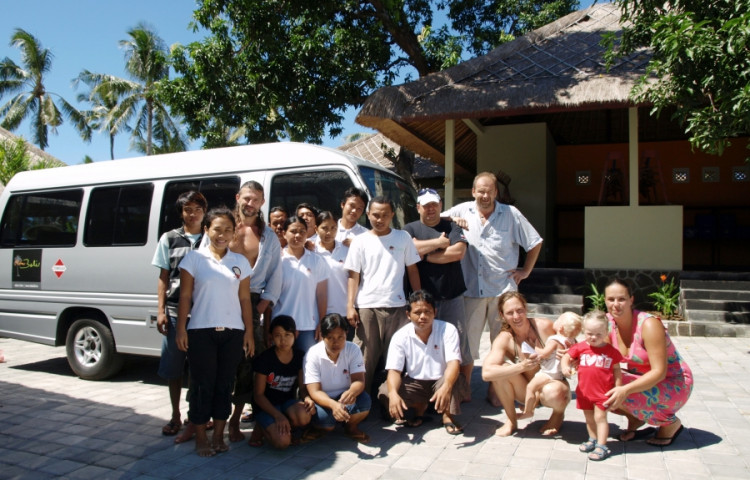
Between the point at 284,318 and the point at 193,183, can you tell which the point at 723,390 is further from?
the point at 193,183

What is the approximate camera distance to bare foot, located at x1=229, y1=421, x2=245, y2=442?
4.15 m

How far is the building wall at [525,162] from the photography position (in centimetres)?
1254

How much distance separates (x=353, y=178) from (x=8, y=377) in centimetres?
456

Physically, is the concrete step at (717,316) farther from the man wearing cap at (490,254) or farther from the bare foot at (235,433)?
the bare foot at (235,433)

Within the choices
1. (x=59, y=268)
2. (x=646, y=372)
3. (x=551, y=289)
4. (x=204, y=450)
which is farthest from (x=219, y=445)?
(x=551, y=289)

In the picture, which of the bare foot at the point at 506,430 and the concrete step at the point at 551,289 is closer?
the bare foot at the point at 506,430

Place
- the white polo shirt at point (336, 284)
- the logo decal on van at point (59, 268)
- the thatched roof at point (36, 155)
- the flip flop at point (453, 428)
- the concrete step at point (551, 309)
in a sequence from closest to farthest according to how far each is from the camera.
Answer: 1. the flip flop at point (453, 428)
2. the white polo shirt at point (336, 284)
3. the logo decal on van at point (59, 268)
4. the concrete step at point (551, 309)
5. the thatched roof at point (36, 155)

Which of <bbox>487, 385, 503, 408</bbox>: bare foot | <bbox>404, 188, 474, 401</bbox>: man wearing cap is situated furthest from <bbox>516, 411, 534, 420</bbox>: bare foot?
<bbox>487, 385, 503, 408</bbox>: bare foot

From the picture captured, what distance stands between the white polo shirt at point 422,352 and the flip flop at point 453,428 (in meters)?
0.37

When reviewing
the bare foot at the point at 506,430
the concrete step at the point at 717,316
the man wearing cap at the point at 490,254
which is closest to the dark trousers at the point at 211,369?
the bare foot at the point at 506,430

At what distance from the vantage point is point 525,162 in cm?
1266

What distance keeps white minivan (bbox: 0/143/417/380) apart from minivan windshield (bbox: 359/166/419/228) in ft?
0.05

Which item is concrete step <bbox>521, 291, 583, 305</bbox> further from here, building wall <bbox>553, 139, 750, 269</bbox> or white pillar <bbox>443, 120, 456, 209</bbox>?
building wall <bbox>553, 139, 750, 269</bbox>

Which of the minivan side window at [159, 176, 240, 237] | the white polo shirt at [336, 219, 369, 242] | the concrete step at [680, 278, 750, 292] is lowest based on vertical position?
the concrete step at [680, 278, 750, 292]
